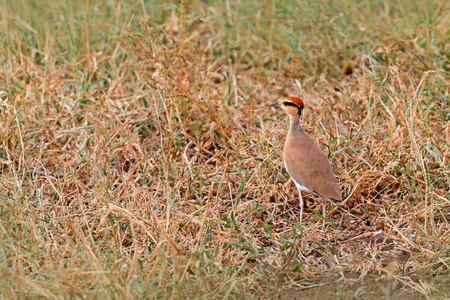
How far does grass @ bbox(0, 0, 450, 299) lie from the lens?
3736mm

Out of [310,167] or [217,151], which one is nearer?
[310,167]

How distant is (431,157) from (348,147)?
597 mm

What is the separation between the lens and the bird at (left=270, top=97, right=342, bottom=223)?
412 centimetres

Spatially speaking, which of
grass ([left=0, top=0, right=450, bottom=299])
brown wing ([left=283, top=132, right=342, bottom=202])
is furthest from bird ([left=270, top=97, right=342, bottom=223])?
grass ([left=0, top=0, right=450, bottom=299])

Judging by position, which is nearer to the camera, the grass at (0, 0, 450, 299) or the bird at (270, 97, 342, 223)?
the grass at (0, 0, 450, 299)

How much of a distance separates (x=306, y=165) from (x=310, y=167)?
3cm

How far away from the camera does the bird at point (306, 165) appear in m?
4.12

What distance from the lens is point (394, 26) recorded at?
21.4 ft

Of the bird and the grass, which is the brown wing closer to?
the bird

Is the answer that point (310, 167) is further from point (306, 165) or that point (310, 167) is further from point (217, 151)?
point (217, 151)

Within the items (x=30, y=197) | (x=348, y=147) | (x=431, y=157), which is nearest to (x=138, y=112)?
(x=30, y=197)

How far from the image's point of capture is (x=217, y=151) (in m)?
4.95

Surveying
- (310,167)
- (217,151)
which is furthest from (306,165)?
(217,151)

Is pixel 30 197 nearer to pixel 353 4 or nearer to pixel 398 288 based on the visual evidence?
pixel 398 288
